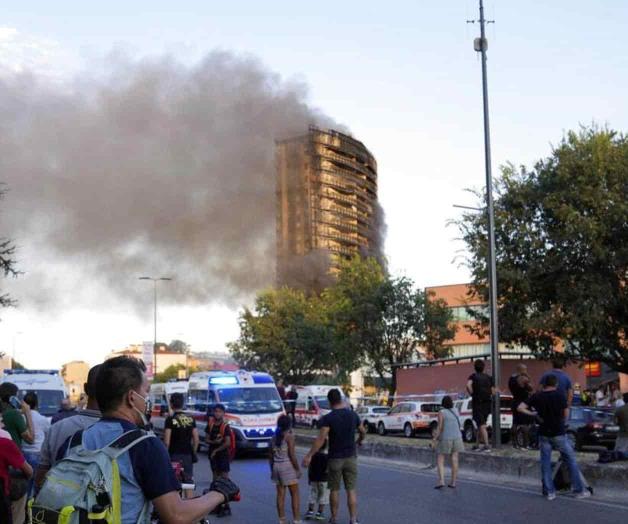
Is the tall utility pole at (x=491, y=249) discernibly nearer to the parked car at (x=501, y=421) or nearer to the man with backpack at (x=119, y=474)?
the parked car at (x=501, y=421)

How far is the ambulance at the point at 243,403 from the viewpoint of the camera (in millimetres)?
24266

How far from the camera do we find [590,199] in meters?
31.2

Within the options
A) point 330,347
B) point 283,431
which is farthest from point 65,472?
point 330,347

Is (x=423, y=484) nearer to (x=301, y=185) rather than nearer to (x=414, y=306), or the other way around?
(x=414, y=306)

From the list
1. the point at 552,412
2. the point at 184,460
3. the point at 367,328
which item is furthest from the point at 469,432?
the point at 367,328

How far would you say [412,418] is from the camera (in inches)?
1348

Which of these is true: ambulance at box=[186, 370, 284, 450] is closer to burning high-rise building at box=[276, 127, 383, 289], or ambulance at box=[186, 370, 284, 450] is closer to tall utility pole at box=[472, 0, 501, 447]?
tall utility pole at box=[472, 0, 501, 447]

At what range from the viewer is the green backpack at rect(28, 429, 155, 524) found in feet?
10.3

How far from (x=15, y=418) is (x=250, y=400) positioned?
1653cm

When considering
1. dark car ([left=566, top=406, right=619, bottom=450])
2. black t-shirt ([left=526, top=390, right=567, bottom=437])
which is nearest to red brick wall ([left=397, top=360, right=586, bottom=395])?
dark car ([left=566, top=406, right=619, bottom=450])

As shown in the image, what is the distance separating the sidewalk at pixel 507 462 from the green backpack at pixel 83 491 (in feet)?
38.1

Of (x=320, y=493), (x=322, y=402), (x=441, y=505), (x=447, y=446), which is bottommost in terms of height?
(x=441, y=505)

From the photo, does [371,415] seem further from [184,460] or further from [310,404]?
[184,460]

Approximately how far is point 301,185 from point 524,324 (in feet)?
192
